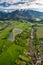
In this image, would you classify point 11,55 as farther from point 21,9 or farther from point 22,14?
point 21,9

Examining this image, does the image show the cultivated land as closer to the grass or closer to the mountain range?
the grass

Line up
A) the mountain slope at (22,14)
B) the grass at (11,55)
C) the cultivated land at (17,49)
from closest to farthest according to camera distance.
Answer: the grass at (11,55) → the cultivated land at (17,49) → the mountain slope at (22,14)

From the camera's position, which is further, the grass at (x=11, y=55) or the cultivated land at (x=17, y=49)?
the cultivated land at (x=17, y=49)

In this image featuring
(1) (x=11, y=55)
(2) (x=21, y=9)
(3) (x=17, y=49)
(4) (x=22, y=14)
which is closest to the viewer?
(1) (x=11, y=55)

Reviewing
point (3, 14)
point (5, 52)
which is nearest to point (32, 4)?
point (3, 14)

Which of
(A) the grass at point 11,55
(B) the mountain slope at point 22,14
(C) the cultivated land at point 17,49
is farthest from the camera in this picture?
(B) the mountain slope at point 22,14

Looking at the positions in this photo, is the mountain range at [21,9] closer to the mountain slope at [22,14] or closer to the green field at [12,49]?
the mountain slope at [22,14]

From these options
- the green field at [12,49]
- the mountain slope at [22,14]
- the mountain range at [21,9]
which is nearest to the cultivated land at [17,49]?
the green field at [12,49]

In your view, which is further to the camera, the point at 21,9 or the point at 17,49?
the point at 21,9

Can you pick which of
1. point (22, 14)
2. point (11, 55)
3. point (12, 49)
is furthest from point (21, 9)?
point (11, 55)

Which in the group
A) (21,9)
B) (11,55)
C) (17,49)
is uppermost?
(11,55)

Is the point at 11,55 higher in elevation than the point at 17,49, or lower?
higher
